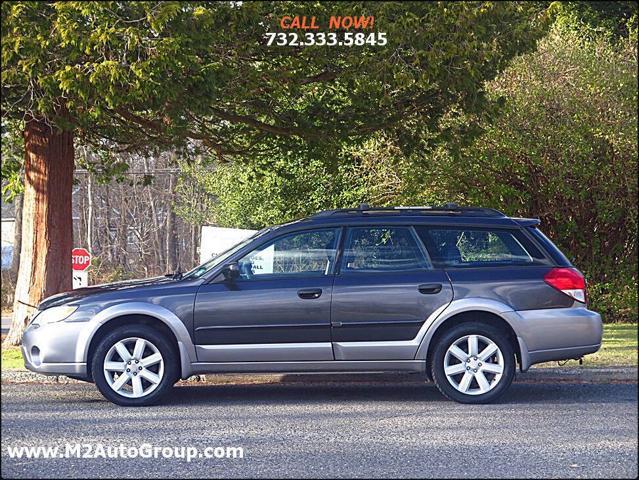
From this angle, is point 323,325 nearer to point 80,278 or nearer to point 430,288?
point 430,288

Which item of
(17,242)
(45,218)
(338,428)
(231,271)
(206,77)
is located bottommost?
(338,428)

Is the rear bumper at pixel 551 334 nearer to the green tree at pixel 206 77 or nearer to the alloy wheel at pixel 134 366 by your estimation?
the alloy wheel at pixel 134 366

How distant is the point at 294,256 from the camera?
9.47 meters

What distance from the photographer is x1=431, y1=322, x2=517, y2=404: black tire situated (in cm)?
921

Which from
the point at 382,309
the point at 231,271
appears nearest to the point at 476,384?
the point at 382,309

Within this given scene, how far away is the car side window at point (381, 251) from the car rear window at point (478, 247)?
5.2 inches

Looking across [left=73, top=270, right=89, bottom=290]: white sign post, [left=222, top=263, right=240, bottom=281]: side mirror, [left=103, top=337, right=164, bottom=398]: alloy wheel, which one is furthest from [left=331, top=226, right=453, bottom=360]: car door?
[left=73, top=270, right=89, bottom=290]: white sign post

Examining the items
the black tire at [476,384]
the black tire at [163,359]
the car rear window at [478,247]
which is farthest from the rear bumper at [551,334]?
the black tire at [163,359]

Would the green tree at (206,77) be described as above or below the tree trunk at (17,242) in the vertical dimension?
above

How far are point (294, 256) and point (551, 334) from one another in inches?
94.0

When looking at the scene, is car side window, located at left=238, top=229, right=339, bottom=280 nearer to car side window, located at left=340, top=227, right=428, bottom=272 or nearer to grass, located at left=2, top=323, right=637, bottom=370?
car side window, located at left=340, top=227, right=428, bottom=272

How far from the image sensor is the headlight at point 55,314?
930 cm

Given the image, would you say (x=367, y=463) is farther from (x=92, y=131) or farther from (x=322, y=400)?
(x=92, y=131)

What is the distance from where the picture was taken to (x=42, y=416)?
880 centimetres
